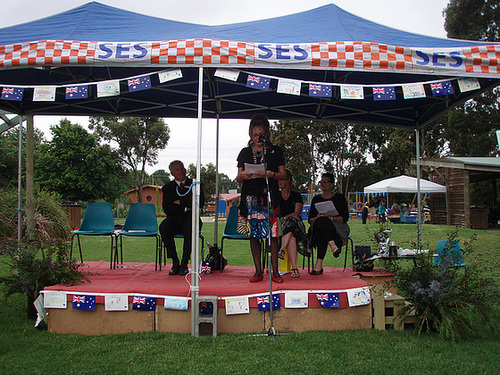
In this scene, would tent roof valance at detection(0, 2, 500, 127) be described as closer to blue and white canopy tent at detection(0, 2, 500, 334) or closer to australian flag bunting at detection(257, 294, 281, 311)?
blue and white canopy tent at detection(0, 2, 500, 334)

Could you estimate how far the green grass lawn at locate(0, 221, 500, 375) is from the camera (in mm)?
2674

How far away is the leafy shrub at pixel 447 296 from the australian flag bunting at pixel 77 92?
11.0 feet

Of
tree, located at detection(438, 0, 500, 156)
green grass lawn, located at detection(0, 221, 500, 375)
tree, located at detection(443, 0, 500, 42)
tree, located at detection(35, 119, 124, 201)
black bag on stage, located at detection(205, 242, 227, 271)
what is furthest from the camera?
tree, located at detection(35, 119, 124, 201)

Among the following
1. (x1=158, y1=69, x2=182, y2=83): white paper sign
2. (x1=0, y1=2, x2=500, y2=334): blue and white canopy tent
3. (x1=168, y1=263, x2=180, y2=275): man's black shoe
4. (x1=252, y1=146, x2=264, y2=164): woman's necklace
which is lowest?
→ (x1=168, y1=263, x2=180, y2=275): man's black shoe

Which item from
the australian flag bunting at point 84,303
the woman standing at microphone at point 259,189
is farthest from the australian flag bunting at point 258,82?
the australian flag bunting at point 84,303

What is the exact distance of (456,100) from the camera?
4961 mm

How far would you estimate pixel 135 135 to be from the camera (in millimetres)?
33031

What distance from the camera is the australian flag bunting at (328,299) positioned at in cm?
351

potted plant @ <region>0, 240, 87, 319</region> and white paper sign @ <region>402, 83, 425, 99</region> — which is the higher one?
white paper sign @ <region>402, 83, 425, 99</region>

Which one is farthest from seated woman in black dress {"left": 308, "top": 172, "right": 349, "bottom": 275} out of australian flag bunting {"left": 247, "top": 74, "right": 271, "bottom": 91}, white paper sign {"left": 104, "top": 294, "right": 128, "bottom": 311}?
white paper sign {"left": 104, "top": 294, "right": 128, "bottom": 311}

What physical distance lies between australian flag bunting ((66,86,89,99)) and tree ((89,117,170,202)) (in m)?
29.9

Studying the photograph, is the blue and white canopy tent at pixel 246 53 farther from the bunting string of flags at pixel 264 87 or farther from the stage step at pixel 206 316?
the stage step at pixel 206 316

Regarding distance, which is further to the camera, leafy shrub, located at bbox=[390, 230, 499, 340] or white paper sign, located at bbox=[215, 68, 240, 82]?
white paper sign, located at bbox=[215, 68, 240, 82]

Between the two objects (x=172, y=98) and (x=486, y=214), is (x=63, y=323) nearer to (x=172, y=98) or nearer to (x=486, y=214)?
(x=172, y=98)
